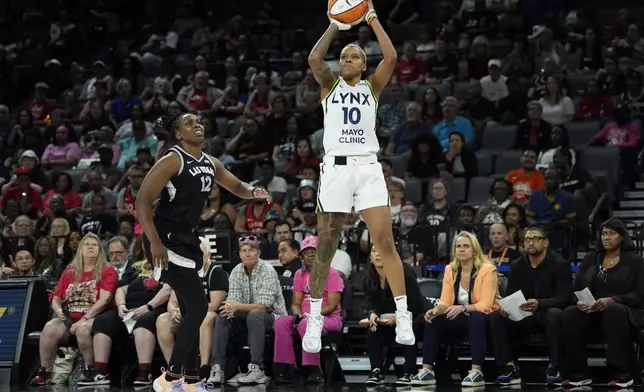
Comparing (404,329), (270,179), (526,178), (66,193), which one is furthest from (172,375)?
(66,193)

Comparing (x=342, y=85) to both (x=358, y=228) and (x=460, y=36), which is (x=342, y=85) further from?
(x=460, y=36)

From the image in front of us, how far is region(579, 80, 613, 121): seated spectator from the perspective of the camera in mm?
14945

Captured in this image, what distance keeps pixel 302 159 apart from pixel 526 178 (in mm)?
3075

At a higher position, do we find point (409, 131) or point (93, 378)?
point (409, 131)

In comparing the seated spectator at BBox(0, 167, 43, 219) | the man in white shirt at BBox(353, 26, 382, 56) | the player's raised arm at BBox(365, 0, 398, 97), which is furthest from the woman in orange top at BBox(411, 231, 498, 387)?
the man in white shirt at BBox(353, 26, 382, 56)

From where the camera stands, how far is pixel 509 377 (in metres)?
10.1

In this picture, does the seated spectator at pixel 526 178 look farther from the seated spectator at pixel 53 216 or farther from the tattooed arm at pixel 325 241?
the seated spectator at pixel 53 216

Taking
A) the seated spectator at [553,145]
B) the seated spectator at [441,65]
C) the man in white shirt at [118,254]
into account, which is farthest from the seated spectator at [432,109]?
the man in white shirt at [118,254]

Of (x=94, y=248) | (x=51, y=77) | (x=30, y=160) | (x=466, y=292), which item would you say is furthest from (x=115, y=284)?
(x=51, y=77)

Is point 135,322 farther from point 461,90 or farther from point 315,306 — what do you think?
point 461,90

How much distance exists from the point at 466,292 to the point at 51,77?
11991mm

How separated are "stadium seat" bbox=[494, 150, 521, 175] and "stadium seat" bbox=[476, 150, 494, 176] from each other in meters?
0.08

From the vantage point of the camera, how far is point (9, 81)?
20.5 metres

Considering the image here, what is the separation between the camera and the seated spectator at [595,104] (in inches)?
588
